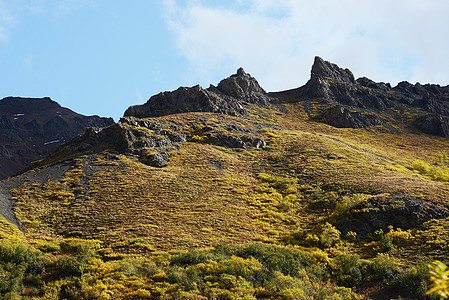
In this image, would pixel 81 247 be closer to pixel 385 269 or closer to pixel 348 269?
pixel 348 269

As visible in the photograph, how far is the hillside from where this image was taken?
16.8 meters

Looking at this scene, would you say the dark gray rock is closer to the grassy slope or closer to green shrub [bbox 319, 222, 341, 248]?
the grassy slope

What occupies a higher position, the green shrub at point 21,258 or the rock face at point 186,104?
the rock face at point 186,104

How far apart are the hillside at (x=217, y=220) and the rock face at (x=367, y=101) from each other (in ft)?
141

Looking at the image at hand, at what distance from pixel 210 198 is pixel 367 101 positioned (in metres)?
131

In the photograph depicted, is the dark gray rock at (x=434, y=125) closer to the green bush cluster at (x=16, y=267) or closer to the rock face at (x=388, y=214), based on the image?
the rock face at (x=388, y=214)

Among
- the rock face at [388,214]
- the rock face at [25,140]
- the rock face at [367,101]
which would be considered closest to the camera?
the rock face at [388,214]

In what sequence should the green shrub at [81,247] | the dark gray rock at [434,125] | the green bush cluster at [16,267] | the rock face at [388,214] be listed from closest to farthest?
1. the green bush cluster at [16,267]
2. the green shrub at [81,247]
3. the rock face at [388,214]
4. the dark gray rock at [434,125]

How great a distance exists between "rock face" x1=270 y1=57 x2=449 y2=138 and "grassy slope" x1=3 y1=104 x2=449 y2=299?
200ft

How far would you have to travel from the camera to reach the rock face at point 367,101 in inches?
4552

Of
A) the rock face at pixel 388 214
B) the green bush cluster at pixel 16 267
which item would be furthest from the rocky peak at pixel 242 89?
the green bush cluster at pixel 16 267

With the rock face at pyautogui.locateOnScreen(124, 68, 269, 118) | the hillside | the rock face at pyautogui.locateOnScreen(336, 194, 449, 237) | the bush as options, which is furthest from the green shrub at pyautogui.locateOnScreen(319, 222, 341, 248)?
the rock face at pyautogui.locateOnScreen(124, 68, 269, 118)

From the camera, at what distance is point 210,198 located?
1475 inches

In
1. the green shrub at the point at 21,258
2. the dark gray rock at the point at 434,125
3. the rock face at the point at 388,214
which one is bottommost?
the green shrub at the point at 21,258
